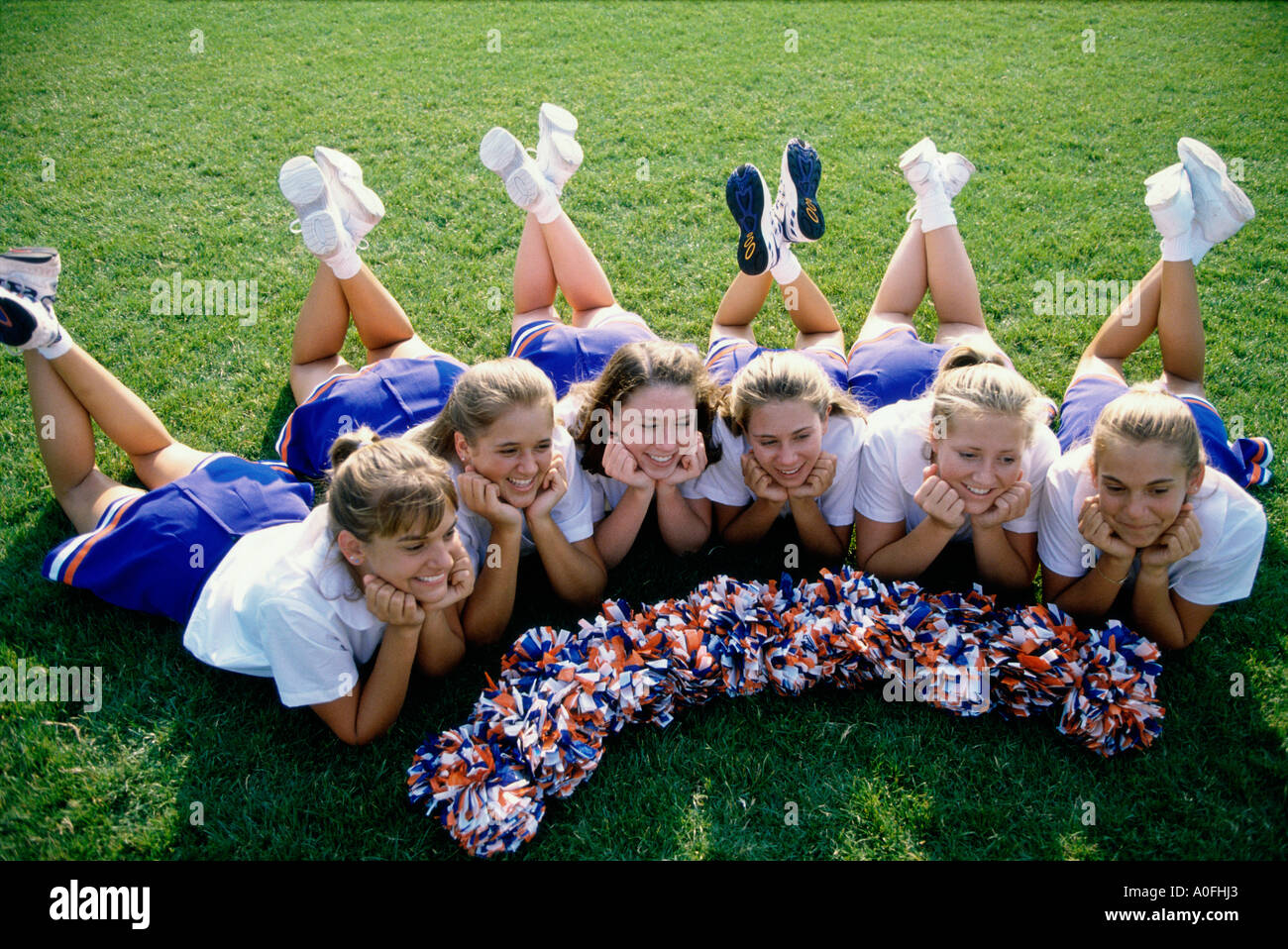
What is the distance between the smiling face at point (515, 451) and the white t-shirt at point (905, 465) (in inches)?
59.0

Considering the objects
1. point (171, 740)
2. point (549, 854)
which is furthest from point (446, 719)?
point (171, 740)

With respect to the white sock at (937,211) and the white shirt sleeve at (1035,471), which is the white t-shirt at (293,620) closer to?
the white shirt sleeve at (1035,471)

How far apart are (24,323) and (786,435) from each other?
11.6 feet

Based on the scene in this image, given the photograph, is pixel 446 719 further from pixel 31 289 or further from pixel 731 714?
pixel 31 289

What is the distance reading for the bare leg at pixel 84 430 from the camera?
407 centimetres

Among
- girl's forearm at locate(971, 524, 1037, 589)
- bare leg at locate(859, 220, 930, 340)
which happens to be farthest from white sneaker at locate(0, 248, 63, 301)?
girl's forearm at locate(971, 524, 1037, 589)

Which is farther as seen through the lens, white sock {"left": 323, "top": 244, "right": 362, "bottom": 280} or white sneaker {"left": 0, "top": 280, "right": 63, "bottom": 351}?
white sock {"left": 323, "top": 244, "right": 362, "bottom": 280}

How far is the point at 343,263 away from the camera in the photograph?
4637mm

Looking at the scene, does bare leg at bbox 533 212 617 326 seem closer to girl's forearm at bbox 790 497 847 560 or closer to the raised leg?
the raised leg

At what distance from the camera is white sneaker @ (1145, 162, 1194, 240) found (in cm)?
438

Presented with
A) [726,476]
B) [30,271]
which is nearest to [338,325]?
[30,271]

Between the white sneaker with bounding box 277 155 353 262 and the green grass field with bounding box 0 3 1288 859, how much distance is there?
969mm
